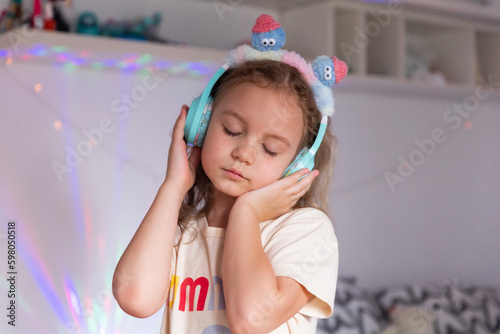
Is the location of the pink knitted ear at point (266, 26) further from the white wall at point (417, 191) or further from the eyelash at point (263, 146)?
the white wall at point (417, 191)

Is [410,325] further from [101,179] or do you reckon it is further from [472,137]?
[101,179]

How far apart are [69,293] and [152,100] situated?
64 centimetres

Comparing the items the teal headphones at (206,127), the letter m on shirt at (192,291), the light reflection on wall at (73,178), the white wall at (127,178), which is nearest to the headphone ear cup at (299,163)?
the teal headphones at (206,127)

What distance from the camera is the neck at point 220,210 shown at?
0.96 m

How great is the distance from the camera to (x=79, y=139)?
70.9 inches

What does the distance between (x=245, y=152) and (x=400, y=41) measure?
1496 millimetres

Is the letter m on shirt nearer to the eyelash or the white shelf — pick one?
the eyelash

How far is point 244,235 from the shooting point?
0.84 meters

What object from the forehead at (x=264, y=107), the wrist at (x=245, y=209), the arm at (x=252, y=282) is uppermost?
the forehead at (x=264, y=107)

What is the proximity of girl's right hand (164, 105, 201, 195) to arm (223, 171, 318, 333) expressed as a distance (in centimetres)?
10

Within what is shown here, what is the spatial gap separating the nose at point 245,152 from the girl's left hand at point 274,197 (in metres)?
0.05

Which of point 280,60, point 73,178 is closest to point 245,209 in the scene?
point 280,60

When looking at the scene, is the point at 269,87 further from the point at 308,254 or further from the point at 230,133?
the point at 308,254

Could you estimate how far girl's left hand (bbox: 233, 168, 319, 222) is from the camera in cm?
88
